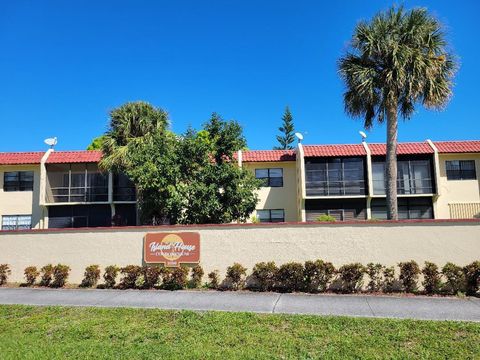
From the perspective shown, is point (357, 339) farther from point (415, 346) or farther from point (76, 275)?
point (76, 275)

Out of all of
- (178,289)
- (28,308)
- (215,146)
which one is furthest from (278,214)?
(28,308)

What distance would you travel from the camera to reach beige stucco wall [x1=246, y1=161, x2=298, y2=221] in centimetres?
2661

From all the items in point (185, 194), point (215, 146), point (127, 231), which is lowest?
point (127, 231)

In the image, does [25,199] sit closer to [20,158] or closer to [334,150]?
[20,158]

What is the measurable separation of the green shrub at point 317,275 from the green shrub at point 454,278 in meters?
3.05

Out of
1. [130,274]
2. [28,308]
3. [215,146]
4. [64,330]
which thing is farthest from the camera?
[215,146]

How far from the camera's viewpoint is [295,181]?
26828 millimetres

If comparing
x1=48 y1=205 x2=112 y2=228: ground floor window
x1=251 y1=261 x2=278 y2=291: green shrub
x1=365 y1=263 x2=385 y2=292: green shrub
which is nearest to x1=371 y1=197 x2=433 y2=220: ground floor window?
x1=365 y1=263 x2=385 y2=292: green shrub

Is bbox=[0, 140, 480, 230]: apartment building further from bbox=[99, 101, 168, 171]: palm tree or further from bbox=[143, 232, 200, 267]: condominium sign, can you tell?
bbox=[143, 232, 200, 267]: condominium sign

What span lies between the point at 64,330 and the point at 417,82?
14.9 meters

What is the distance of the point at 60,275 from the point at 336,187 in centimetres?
1719

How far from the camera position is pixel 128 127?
907 inches

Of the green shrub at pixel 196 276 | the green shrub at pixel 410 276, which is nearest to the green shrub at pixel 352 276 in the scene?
the green shrub at pixel 410 276

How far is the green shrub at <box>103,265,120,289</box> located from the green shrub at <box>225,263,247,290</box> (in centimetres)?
358
